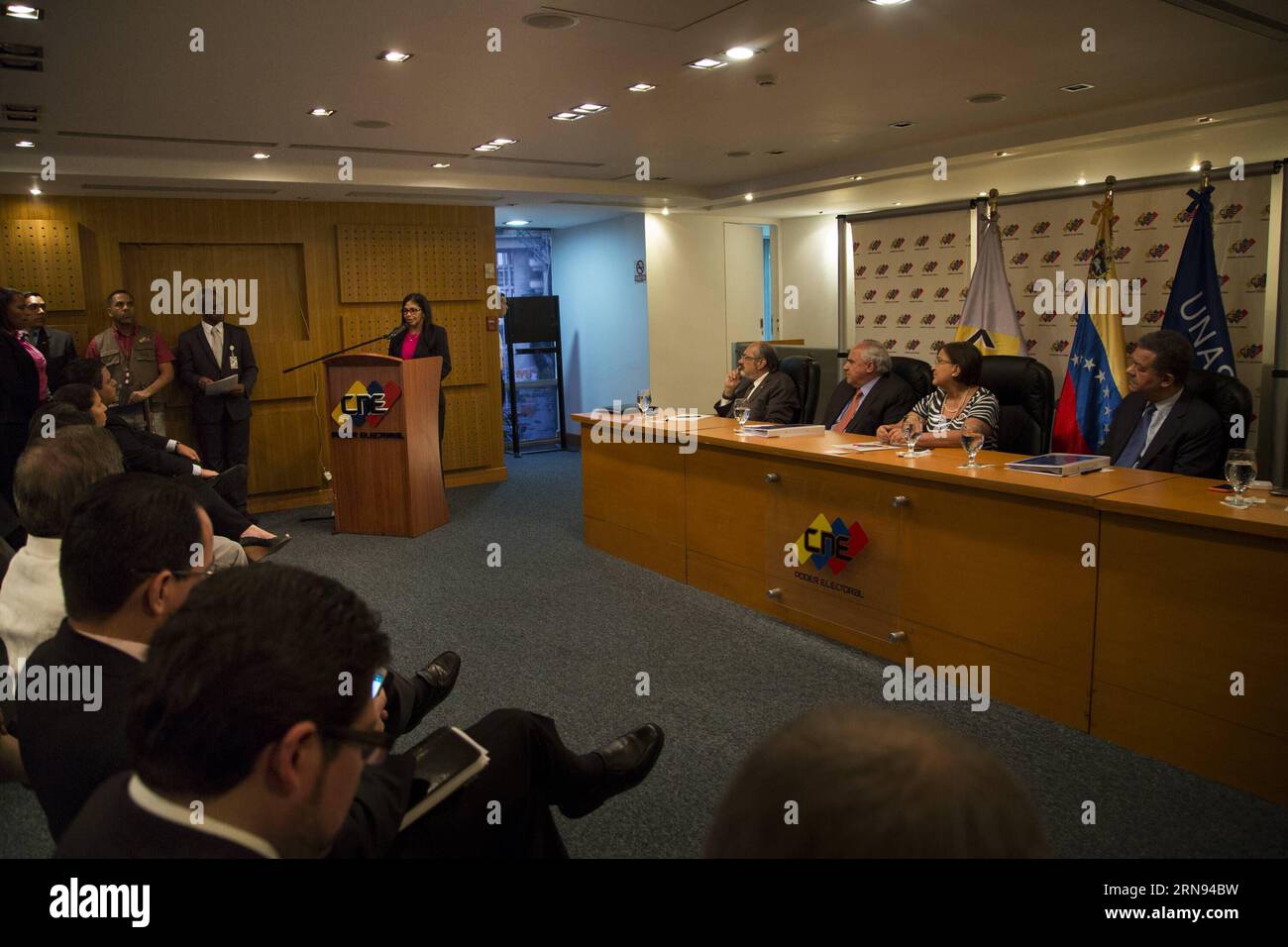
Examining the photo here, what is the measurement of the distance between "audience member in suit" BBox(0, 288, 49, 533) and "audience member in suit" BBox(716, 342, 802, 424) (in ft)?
13.7

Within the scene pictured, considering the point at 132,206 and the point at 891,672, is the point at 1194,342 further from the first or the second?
the point at 132,206

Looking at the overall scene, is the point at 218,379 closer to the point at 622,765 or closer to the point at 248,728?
the point at 622,765

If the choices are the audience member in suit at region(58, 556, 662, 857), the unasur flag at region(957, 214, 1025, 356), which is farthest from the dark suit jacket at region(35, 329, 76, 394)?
the unasur flag at region(957, 214, 1025, 356)

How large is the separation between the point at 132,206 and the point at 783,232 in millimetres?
6537

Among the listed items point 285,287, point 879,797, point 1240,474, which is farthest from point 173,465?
point 879,797

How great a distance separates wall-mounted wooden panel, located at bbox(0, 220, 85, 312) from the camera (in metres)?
6.51

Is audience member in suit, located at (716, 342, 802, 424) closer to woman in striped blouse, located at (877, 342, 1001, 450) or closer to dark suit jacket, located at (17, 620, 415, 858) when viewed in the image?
woman in striped blouse, located at (877, 342, 1001, 450)

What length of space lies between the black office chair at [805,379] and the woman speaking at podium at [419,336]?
8.69 ft

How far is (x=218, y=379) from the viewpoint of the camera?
22.5ft

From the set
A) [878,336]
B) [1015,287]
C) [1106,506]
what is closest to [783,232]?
[878,336]

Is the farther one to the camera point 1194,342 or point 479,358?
point 479,358

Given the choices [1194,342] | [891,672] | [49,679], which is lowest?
[891,672]

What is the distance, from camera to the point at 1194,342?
545 cm

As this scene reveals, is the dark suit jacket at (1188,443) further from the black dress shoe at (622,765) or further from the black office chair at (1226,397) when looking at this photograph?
the black dress shoe at (622,765)
